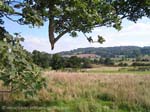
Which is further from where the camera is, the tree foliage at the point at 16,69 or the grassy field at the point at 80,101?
the grassy field at the point at 80,101

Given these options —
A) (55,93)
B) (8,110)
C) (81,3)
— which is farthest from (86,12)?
(55,93)

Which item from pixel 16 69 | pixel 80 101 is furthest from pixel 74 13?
pixel 80 101

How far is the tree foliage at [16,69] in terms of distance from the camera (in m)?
8.83

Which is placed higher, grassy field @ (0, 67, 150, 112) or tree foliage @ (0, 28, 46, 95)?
tree foliage @ (0, 28, 46, 95)

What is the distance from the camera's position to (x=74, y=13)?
991cm

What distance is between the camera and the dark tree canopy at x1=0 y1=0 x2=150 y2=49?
9812mm

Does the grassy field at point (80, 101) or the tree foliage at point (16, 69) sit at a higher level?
the tree foliage at point (16, 69)

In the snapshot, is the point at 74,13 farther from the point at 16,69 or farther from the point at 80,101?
the point at 80,101

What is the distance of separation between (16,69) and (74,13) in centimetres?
230

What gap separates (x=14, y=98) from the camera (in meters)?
14.0

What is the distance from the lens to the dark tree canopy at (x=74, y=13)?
981cm

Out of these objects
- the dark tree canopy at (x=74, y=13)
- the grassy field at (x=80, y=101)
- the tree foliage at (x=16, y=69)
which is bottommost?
the grassy field at (x=80, y=101)

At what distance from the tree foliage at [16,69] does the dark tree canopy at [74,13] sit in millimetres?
775

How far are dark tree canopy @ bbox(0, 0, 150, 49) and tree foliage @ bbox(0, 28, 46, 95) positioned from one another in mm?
775
